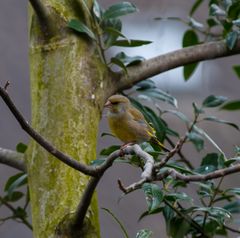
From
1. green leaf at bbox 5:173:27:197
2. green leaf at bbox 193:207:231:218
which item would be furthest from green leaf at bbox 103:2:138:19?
green leaf at bbox 193:207:231:218

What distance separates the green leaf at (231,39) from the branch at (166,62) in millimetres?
16

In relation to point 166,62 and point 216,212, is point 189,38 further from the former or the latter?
point 216,212

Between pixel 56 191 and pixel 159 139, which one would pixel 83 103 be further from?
pixel 159 139

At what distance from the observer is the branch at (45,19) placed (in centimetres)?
177

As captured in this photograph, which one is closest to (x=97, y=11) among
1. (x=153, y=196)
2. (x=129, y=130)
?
(x=129, y=130)

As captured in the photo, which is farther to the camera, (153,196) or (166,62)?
(166,62)

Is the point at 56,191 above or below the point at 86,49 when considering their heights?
below

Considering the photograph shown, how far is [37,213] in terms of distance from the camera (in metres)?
1.65

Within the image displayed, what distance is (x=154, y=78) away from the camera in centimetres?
305

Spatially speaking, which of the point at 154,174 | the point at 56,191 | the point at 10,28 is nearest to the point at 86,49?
the point at 56,191

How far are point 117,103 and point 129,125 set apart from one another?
101 mm

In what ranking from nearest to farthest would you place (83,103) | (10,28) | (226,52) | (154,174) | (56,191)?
(154,174), (56,191), (83,103), (226,52), (10,28)

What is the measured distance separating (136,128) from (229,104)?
1.17 feet


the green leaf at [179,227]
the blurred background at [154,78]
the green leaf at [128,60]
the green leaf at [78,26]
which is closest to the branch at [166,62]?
the green leaf at [128,60]
